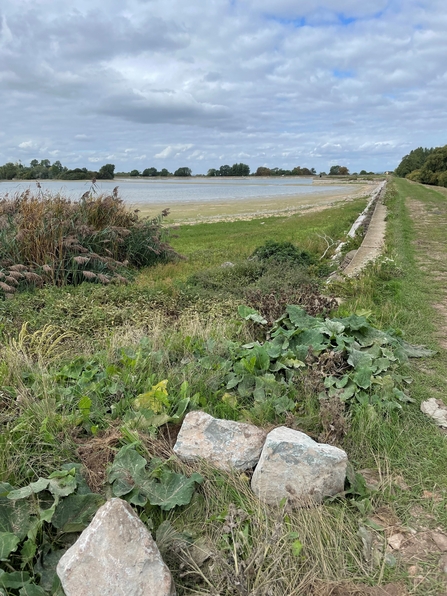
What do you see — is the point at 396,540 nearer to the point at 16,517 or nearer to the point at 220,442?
the point at 220,442

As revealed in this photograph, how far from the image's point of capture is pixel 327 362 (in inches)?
142

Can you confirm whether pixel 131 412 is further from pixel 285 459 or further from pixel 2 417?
pixel 285 459

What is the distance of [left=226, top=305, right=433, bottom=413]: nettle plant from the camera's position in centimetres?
342

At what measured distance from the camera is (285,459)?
2.55 m

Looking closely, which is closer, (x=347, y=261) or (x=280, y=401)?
(x=280, y=401)

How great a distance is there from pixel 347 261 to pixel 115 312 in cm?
624

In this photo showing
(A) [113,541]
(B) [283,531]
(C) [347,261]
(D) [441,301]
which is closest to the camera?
(A) [113,541]

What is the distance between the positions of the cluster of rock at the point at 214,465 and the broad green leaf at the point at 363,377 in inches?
34.2

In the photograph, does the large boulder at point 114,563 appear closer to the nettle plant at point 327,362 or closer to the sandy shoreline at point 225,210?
the nettle plant at point 327,362

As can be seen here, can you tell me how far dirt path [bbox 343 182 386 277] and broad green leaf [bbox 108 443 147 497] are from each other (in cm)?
672

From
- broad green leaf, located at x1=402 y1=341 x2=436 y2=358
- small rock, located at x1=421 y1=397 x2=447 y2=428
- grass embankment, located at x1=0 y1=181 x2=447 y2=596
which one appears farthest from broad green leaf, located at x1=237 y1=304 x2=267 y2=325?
small rock, located at x1=421 y1=397 x2=447 y2=428

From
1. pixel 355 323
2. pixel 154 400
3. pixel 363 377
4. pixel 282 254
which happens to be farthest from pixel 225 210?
pixel 154 400

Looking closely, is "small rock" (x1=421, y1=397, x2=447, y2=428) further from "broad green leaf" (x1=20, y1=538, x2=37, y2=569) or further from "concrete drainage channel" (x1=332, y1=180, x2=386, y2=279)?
"concrete drainage channel" (x1=332, y1=180, x2=386, y2=279)

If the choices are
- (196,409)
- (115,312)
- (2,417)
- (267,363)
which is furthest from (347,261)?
(2,417)
